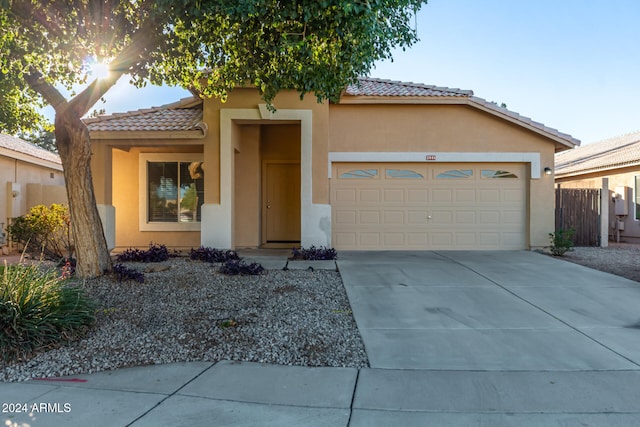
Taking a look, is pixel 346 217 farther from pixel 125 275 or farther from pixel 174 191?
pixel 125 275

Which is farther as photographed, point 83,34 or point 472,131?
point 472,131

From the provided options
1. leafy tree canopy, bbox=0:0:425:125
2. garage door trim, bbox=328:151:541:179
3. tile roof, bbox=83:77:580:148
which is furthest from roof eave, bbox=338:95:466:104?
leafy tree canopy, bbox=0:0:425:125

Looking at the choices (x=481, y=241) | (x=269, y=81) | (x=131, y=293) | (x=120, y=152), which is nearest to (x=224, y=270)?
(x=131, y=293)

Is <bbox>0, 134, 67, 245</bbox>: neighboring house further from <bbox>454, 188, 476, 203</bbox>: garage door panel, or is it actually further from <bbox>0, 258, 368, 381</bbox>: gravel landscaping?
<bbox>454, 188, 476, 203</bbox>: garage door panel

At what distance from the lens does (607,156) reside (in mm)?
17688

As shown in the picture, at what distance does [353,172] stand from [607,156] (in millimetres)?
12408

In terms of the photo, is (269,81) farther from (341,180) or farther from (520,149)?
(520,149)

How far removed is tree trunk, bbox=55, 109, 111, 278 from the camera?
7355mm

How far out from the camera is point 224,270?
859 cm

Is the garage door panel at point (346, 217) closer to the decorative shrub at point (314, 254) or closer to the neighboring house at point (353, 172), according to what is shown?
the neighboring house at point (353, 172)

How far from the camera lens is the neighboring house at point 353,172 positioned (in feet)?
36.9

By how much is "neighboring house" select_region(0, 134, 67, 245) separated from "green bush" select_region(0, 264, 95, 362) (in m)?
10.5

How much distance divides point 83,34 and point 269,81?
139 inches

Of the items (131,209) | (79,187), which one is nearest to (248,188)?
(131,209)
